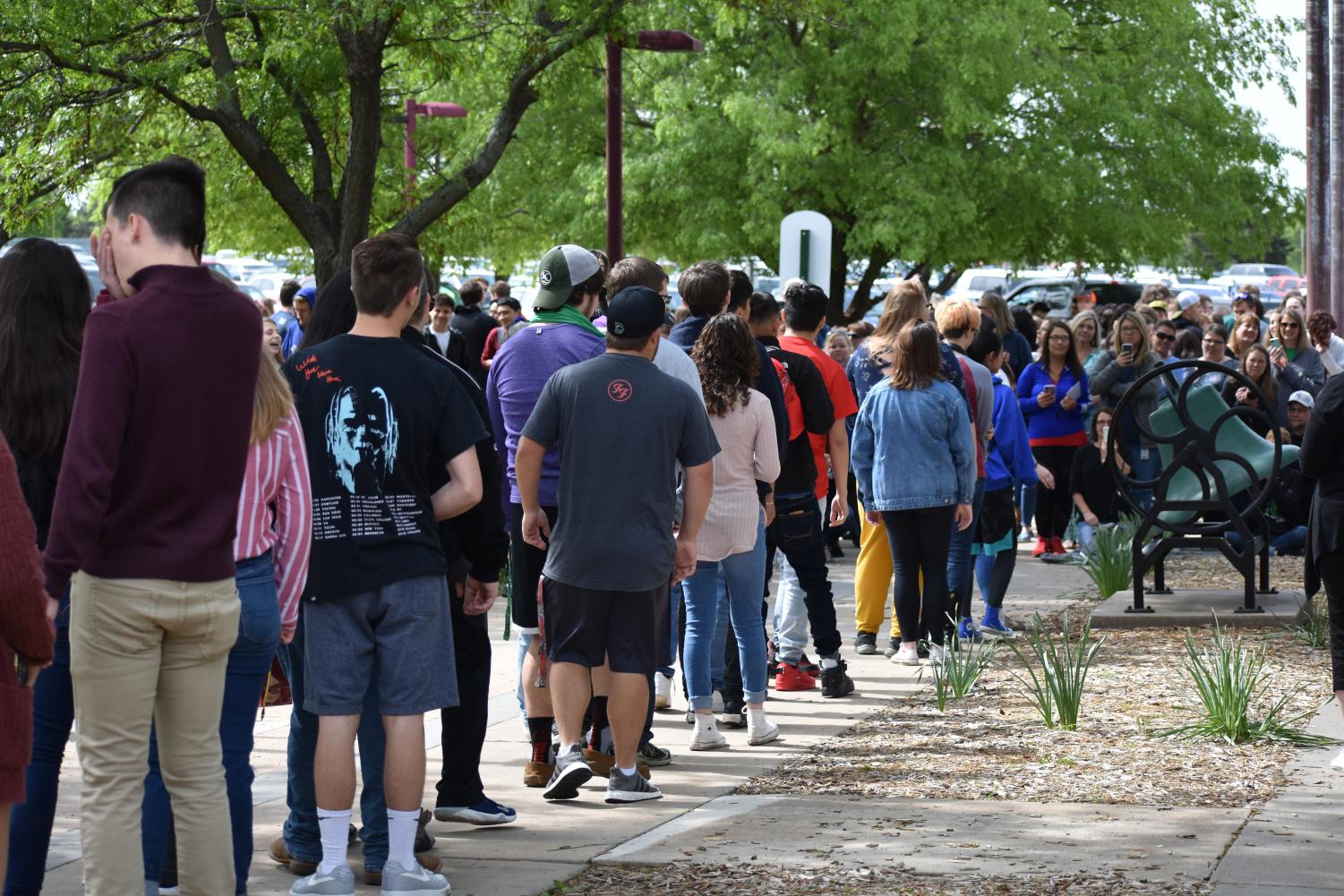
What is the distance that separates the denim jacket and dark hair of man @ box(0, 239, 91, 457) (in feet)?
16.4

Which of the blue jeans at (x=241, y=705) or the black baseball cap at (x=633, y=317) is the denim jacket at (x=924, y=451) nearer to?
the black baseball cap at (x=633, y=317)

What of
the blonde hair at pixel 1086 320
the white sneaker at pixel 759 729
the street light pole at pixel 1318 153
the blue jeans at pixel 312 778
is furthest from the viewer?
the street light pole at pixel 1318 153

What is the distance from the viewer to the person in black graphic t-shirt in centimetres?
497

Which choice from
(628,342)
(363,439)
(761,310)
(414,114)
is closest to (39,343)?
(363,439)

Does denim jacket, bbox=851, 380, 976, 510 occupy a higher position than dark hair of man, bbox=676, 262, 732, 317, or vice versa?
dark hair of man, bbox=676, 262, 732, 317

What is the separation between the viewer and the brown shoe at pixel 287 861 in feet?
17.6

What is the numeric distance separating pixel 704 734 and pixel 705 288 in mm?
1847

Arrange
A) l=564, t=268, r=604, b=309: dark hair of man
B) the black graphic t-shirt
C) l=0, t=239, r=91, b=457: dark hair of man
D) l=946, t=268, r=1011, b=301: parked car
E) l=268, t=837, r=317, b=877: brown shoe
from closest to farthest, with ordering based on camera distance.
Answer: l=0, t=239, r=91, b=457: dark hair of man, the black graphic t-shirt, l=268, t=837, r=317, b=877: brown shoe, l=564, t=268, r=604, b=309: dark hair of man, l=946, t=268, r=1011, b=301: parked car

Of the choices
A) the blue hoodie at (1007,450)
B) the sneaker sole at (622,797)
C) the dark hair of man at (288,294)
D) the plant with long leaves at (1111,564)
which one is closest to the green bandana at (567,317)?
the sneaker sole at (622,797)

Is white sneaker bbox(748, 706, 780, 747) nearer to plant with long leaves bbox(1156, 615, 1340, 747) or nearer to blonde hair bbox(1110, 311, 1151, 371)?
plant with long leaves bbox(1156, 615, 1340, 747)

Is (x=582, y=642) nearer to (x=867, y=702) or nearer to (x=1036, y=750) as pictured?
(x=1036, y=750)

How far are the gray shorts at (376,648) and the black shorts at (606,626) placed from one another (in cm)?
104

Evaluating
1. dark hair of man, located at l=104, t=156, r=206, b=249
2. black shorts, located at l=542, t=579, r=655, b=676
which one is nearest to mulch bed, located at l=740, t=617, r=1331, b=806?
black shorts, located at l=542, t=579, r=655, b=676

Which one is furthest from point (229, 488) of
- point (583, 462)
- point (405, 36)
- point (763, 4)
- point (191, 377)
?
point (763, 4)
